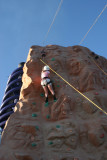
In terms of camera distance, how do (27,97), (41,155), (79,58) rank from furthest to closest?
(79,58) → (27,97) → (41,155)

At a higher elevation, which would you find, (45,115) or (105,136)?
(45,115)

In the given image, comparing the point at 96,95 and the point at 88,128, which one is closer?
the point at 88,128

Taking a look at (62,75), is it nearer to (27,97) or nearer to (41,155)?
(27,97)

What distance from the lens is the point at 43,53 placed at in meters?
8.22

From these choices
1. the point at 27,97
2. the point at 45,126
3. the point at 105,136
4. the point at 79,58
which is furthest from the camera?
the point at 79,58

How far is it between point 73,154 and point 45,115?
5.86ft

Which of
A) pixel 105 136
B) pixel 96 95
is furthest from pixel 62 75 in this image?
pixel 105 136

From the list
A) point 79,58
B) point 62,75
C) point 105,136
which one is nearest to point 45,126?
point 105,136

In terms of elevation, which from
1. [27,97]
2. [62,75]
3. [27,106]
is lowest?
[27,106]

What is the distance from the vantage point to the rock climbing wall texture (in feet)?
15.6

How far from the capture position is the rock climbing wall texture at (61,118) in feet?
15.6

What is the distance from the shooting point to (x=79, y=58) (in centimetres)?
796

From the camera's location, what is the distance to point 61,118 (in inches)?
227

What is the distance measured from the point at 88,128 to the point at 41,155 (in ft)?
5.88
